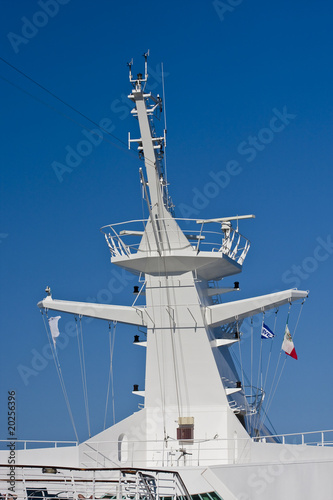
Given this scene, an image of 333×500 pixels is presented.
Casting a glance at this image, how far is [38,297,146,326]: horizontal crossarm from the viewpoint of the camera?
32625 millimetres

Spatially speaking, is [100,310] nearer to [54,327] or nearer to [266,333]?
[54,327]

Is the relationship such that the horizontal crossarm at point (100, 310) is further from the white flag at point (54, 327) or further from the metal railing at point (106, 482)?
the metal railing at point (106, 482)

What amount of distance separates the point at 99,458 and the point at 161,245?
8.14 m

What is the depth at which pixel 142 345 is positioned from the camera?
109 feet

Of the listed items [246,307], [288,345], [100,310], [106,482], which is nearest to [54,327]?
[100,310]

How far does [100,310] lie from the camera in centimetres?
3272

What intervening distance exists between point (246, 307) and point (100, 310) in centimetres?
568

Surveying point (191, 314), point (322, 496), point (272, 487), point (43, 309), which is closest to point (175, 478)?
point (272, 487)

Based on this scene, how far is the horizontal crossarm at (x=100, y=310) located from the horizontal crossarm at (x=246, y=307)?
108 inches

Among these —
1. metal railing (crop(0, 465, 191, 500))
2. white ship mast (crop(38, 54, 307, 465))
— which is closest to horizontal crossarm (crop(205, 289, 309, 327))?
white ship mast (crop(38, 54, 307, 465))

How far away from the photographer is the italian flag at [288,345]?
33.0 meters

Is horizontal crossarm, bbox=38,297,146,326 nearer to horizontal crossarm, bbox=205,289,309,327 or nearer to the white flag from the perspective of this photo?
the white flag

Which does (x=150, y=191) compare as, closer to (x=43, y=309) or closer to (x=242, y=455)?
(x=43, y=309)

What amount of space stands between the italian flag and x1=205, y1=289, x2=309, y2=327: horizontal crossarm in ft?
5.24
